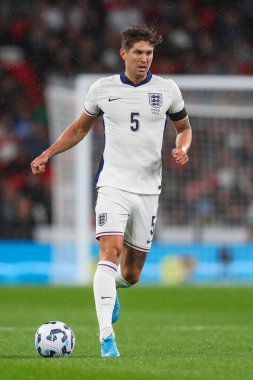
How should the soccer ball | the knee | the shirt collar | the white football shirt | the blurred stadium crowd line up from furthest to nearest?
A: the blurred stadium crowd, the knee, the shirt collar, the white football shirt, the soccer ball

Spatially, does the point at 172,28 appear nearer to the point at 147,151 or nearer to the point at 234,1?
the point at 234,1

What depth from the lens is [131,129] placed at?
7082mm

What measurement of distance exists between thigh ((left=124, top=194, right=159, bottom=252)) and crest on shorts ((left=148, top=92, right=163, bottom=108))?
24.0 inches

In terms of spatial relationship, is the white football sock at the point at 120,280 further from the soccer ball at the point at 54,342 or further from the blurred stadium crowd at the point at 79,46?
the blurred stadium crowd at the point at 79,46

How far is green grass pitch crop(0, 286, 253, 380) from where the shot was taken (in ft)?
18.7

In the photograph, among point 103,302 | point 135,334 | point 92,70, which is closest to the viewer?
point 103,302

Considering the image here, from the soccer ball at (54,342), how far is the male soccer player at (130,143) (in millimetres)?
401

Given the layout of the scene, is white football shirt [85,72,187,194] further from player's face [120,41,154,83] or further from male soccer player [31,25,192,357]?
player's face [120,41,154,83]

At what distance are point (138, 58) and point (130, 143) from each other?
556 millimetres

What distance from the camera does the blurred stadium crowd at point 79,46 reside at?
21.4 meters

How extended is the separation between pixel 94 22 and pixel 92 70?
1.14 metres

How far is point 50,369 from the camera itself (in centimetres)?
574

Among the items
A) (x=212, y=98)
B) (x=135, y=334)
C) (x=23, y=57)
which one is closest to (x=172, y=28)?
(x=23, y=57)

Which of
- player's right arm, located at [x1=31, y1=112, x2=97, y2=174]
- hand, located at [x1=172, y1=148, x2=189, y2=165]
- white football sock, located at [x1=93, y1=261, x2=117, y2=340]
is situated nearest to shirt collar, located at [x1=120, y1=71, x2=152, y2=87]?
player's right arm, located at [x1=31, y1=112, x2=97, y2=174]
